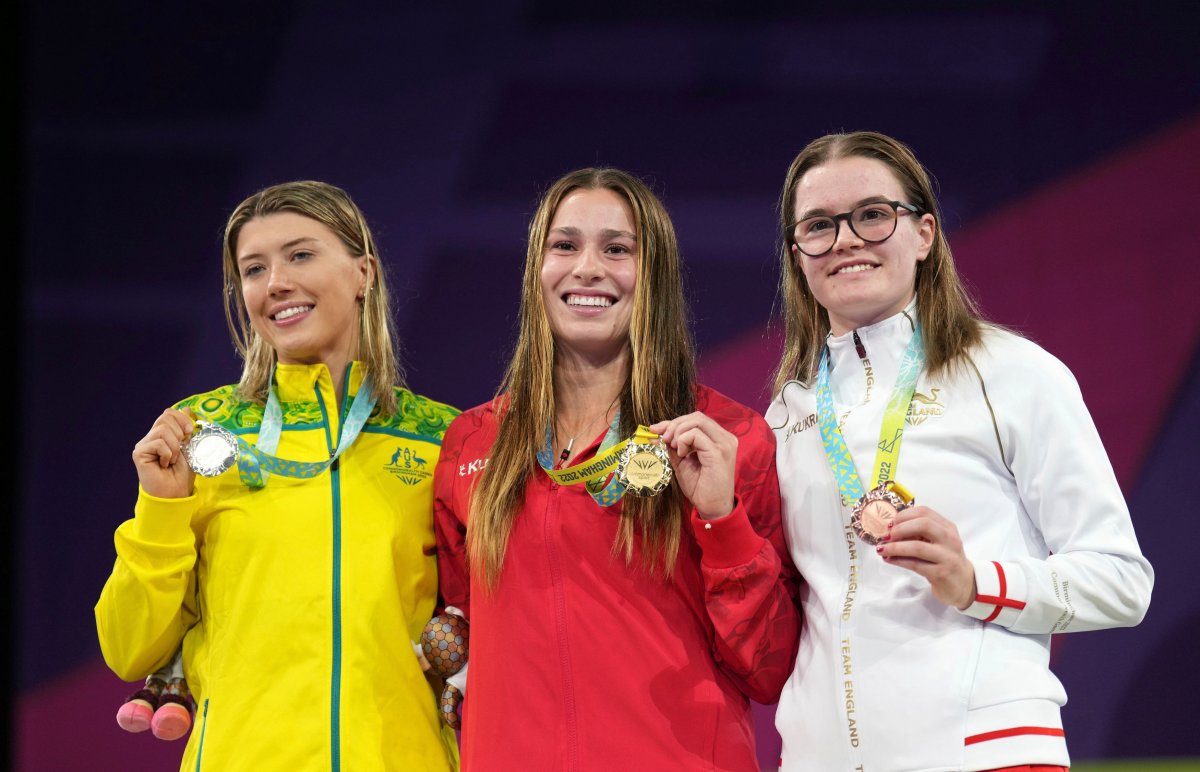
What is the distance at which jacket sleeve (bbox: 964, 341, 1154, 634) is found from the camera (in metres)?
1.76

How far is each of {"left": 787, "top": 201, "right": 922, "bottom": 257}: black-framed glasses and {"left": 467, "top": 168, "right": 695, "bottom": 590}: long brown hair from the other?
29cm

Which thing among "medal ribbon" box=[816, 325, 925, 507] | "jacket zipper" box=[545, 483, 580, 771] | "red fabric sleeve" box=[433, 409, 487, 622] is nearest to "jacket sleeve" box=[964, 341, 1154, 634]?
"medal ribbon" box=[816, 325, 925, 507]

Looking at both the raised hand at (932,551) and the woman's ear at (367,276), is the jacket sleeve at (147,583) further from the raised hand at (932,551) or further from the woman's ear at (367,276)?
the raised hand at (932,551)

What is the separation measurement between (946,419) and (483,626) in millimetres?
888

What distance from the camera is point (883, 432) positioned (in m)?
1.95

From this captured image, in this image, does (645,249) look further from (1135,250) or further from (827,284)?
(1135,250)

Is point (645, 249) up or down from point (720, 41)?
down

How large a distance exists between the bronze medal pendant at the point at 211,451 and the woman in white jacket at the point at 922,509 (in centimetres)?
103

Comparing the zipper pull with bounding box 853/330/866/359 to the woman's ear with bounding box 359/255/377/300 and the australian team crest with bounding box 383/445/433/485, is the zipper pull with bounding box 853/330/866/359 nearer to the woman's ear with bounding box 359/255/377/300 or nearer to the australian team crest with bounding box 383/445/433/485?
the australian team crest with bounding box 383/445/433/485

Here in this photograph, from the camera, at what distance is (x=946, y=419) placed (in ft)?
6.31

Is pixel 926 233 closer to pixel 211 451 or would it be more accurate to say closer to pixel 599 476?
pixel 599 476

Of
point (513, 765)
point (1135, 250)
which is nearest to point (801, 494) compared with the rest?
point (513, 765)

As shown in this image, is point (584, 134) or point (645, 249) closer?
point (645, 249)

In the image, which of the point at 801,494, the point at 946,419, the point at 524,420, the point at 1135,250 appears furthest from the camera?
the point at 1135,250
